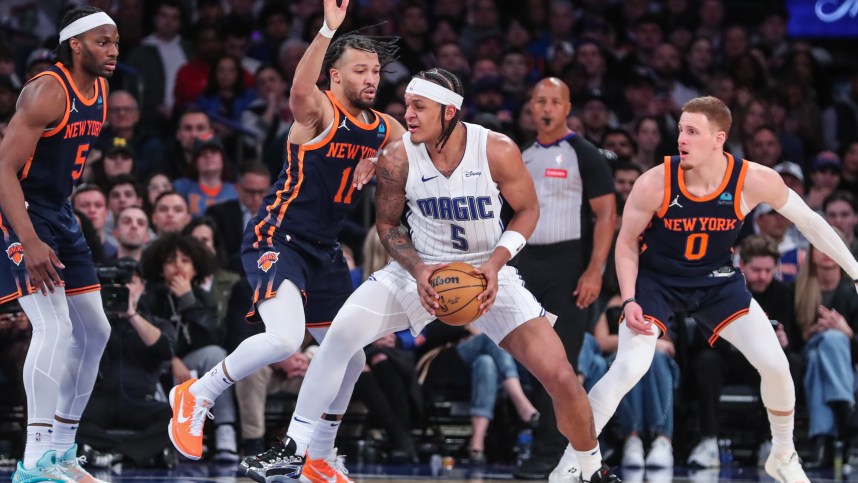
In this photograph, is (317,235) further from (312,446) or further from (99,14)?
(99,14)

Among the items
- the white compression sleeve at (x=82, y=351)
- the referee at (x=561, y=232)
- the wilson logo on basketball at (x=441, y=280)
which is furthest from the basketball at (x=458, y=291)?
the referee at (x=561, y=232)

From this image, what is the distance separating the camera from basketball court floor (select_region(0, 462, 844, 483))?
7230 mm

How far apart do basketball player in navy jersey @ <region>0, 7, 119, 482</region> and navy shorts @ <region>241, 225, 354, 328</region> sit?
78 centimetres

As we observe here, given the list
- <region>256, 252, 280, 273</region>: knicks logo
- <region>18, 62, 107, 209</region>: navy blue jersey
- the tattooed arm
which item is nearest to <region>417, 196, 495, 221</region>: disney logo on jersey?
the tattooed arm

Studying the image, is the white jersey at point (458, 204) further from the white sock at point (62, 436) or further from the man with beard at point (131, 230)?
the man with beard at point (131, 230)

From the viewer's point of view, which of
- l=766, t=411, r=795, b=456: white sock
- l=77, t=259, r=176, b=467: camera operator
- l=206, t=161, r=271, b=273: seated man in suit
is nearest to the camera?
l=766, t=411, r=795, b=456: white sock

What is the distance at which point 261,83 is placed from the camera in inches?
436

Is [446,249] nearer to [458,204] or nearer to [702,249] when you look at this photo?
[458,204]

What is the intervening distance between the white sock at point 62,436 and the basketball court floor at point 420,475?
2.43ft

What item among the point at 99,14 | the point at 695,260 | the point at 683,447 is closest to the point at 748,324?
the point at 695,260

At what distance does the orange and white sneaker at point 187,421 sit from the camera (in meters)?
5.96

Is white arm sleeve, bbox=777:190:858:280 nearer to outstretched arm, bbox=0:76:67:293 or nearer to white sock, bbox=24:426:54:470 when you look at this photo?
outstretched arm, bbox=0:76:67:293

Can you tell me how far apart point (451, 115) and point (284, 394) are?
11.1ft

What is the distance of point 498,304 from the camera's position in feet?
19.5
